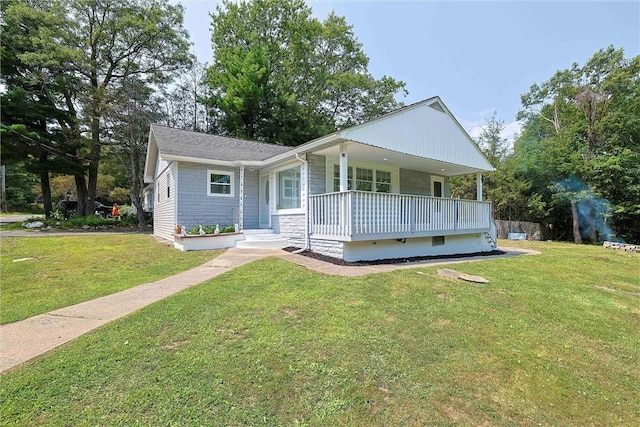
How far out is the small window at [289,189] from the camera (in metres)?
10.1

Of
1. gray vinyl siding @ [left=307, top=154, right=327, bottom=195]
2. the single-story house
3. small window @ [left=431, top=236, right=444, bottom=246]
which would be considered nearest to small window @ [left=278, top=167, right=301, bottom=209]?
the single-story house

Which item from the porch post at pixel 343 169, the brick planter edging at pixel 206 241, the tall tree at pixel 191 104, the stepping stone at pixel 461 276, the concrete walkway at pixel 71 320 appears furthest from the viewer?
the tall tree at pixel 191 104

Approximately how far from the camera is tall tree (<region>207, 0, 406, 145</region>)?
24.9 meters

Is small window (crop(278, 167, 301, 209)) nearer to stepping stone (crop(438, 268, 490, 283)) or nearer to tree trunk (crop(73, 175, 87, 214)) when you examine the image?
stepping stone (crop(438, 268, 490, 283))

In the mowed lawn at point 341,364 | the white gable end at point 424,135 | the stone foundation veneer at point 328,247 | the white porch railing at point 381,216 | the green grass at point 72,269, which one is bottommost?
the mowed lawn at point 341,364

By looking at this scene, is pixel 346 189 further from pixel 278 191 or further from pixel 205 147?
pixel 205 147

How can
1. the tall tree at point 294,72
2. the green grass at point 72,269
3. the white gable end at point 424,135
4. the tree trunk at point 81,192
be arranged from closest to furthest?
the green grass at point 72,269 → the white gable end at point 424,135 → the tree trunk at point 81,192 → the tall tree at point 294,72

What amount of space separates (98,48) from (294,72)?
14.6m

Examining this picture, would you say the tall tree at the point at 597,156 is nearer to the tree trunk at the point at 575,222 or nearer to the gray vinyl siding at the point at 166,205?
the tree trunk at the point at 575,222

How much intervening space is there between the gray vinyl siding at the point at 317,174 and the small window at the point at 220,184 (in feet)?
12.5

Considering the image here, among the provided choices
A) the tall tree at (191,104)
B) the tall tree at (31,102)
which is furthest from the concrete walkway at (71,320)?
the tall tree at (191,104)

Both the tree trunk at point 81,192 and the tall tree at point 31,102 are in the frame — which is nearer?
the tall tree at point 31,102

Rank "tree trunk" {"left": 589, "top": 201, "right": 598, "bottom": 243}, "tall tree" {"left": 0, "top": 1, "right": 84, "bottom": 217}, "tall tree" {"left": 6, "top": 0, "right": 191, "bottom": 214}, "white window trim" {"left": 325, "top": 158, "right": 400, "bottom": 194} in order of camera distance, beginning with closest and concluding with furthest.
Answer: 1. "white window trim" {"left": 325, "top": 158, "right": 400, "bottom": 194}
2. "tree trunk" {"left": 589, "top": 201, "right": 598, "bottom": 243}
3. "tall tree" {"left": 0, "top": 1, "right": 84, "bottom": 217}
4. "tall tree" {"left": 6, "top": 0, "right": 191, "bottom": 214}

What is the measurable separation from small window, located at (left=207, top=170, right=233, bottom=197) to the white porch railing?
4.12 metres
